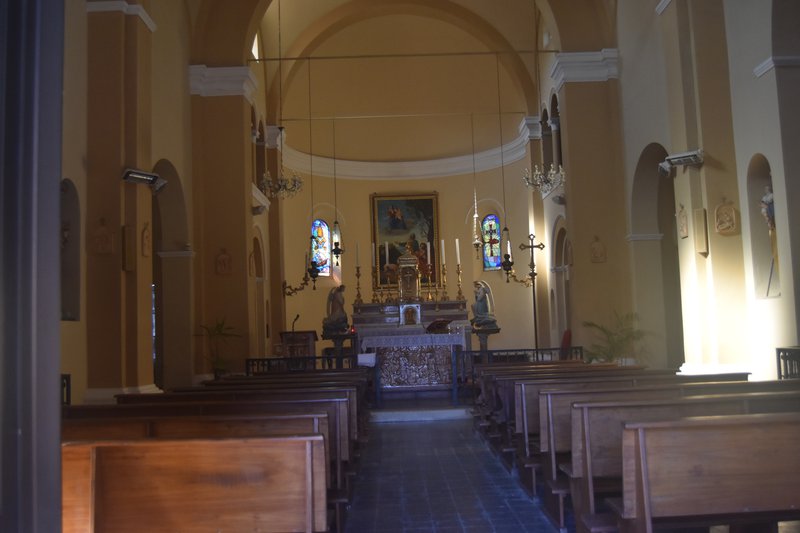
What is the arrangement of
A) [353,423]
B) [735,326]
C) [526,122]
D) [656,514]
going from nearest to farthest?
[656,514], [353,423], [735,326], [526,122]

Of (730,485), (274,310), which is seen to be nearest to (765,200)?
(730,485)

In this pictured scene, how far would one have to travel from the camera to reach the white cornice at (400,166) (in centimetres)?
2272

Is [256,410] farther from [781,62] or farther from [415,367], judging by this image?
[415,367]

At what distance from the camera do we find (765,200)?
9094 millimetres

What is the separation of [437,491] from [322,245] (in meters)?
17.0

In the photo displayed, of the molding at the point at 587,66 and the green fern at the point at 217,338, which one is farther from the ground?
the molding at the point at 587,66

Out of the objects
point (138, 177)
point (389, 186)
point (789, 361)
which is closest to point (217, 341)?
point (138, 177)

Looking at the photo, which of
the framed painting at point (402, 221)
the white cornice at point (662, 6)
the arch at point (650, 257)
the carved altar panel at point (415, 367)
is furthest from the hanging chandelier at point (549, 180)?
the framed painting at point (402, 221)

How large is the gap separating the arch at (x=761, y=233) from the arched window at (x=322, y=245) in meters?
14.3

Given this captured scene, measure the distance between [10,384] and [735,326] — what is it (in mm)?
9522

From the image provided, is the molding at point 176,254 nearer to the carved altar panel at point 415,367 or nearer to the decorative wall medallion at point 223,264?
the decorative wall medallion at point 223,264

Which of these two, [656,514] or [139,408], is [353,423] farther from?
[656,514]

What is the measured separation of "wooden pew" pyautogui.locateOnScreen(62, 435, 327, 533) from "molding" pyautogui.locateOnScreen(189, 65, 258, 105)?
11909 millimetres

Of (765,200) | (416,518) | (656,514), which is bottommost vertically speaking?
(416,518)
